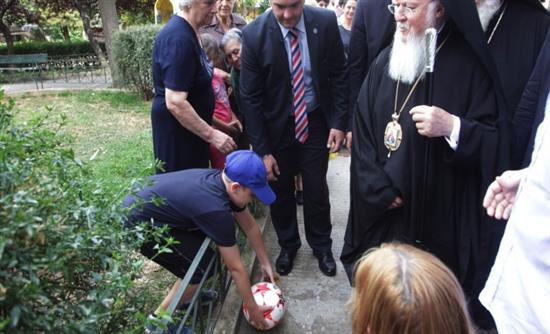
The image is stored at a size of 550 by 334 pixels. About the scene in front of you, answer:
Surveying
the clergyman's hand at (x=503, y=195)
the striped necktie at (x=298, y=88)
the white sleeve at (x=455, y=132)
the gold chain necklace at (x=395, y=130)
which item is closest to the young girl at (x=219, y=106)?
the striped necktie at (x=298, y=88)

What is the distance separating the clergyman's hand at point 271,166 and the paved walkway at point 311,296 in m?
0.79

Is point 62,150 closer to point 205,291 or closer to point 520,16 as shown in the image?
point 205,291

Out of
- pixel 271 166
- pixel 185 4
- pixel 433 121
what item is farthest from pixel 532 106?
pixel 185 4

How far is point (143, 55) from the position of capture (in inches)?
364

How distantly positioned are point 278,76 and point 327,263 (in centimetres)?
146

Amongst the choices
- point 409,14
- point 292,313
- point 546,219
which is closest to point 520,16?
point 409,14

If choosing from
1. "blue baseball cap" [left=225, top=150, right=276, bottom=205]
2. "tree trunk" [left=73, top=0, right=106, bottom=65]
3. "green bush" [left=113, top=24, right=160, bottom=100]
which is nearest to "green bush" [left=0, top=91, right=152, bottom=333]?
"blue baseball cap" [left=225, top=150, right=276, bottom=205]

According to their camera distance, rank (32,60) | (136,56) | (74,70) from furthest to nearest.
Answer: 1. (74,70)
2. (32,60)
3. (136,56)

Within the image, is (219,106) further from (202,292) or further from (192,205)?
(202,292)

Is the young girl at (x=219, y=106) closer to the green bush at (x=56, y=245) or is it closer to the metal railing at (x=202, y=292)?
the metal railing at (x=202, y=292)

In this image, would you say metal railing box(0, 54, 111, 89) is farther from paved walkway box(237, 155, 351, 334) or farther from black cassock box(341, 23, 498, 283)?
black cassock box(341, 23, 498, 283)

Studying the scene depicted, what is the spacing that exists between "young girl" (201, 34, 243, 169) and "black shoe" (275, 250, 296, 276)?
0.89m

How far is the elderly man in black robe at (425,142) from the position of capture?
7.43 ft

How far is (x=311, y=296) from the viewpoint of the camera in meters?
3.25
